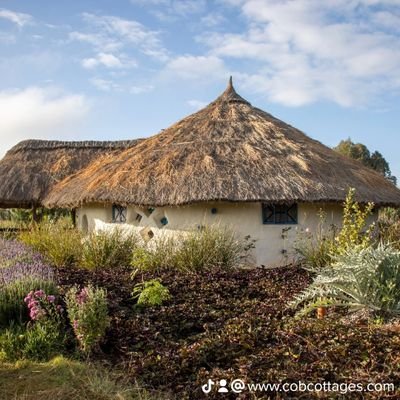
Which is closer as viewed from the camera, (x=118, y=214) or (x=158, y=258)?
(x=158, y=258)

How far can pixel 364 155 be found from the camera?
28500mm

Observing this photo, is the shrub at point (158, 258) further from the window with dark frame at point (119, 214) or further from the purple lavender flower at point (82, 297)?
the window with dark frame at point (119, 214)

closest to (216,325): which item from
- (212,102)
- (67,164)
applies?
(212,102)

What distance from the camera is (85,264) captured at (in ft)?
28.8

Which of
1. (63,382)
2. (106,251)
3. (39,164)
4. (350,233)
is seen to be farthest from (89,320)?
(39,164)

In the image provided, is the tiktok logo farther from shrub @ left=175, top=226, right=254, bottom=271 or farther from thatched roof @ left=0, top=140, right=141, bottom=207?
thatched roof @ left=0, top=140, right=141, bottom=207

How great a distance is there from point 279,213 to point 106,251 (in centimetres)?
404

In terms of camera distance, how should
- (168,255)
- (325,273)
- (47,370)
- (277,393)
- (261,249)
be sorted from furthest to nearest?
(261,249)
(168,255)
(325,273)
(47,370)
(277,393)

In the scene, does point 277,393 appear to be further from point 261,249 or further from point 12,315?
point 261,249

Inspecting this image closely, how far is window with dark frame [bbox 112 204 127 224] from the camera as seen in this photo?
41.4 feet

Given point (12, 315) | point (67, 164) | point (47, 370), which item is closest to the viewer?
point (47, 370)

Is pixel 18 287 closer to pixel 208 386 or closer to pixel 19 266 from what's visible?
pixel 19 266

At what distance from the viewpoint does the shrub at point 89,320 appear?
4.65 m

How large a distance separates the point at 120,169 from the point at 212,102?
3.96 metres
